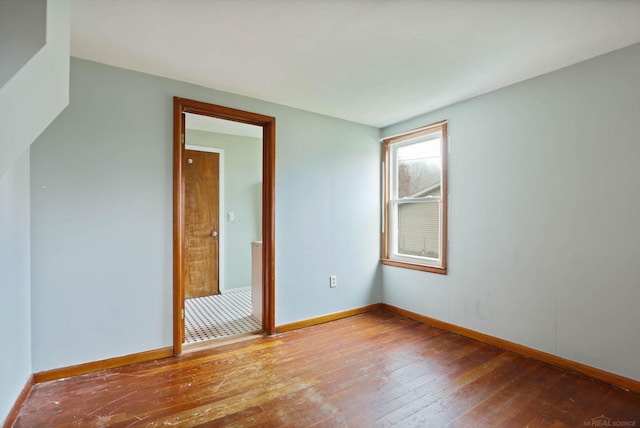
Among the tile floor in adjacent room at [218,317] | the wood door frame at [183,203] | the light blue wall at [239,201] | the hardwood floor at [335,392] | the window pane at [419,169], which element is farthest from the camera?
the light blue wall at [239,201]

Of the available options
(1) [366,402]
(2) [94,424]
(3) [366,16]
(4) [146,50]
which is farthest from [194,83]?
(1) [366,402]

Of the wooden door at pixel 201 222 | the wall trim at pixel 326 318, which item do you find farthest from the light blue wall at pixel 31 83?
the wooden door at pixel 201 222

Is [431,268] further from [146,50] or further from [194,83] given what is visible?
[146,50]

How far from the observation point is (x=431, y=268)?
315cm

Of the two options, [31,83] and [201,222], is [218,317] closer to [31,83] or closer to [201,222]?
[201,222]

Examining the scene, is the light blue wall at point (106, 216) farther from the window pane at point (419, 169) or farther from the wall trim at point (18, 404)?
the window pane at point (419, 169)

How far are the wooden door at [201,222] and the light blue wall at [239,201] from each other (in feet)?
0.47

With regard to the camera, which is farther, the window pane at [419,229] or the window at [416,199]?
the window pane at [419,229]

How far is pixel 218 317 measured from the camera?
134 inches

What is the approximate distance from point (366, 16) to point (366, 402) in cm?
222

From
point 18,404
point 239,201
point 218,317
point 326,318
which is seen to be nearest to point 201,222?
point 239,201

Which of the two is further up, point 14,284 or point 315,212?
point 315,212

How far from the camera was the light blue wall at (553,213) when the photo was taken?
199 cm

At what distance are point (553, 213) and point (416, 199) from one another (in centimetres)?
130
